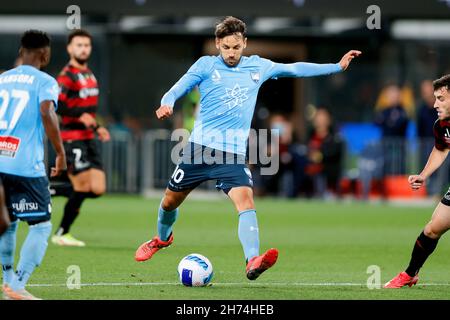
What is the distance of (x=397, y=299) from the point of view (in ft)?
30.3

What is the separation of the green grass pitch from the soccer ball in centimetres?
10

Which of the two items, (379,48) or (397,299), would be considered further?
(379,48)

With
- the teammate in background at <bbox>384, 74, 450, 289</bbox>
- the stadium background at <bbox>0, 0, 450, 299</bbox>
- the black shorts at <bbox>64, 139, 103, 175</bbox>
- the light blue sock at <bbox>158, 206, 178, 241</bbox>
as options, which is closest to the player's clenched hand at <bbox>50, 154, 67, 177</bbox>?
the light blue sock at <bbox>158, 206, 178, 241</bbox>

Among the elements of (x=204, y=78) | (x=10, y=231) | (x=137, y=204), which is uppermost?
(x=204, y=78)

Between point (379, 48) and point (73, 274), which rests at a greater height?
point (379, 48)

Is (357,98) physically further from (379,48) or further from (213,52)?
(213,52)

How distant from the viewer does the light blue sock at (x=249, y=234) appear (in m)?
9.80

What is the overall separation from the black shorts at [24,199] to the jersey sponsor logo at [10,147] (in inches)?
6.7

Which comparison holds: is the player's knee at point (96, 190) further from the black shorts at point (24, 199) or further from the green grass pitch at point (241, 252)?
the black shorts at point (24, 199)

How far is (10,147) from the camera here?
8734mm

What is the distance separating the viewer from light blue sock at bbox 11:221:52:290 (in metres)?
8.70

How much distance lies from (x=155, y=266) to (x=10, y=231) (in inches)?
120

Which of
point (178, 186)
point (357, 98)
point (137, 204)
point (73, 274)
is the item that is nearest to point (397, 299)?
point (178, 186)

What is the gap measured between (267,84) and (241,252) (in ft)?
46.5
